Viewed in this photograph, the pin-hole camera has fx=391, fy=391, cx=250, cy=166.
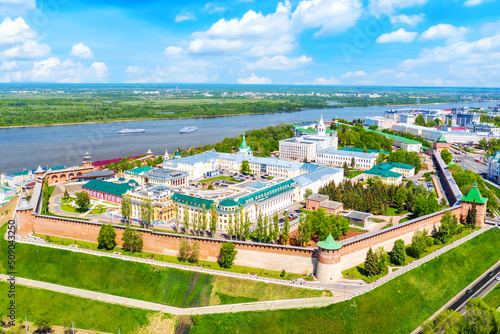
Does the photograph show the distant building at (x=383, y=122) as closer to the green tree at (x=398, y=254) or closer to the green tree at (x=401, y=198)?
the green tree at (x=401, y=198)

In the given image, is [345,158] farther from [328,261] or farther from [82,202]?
[82,202]

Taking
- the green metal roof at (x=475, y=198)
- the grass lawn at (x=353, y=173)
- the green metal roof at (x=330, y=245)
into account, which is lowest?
the grass lawn at (x=353, y=173)

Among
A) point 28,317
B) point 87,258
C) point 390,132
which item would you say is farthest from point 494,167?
point 28,317

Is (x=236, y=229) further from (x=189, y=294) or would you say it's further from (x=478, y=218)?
(x=478, y=218)

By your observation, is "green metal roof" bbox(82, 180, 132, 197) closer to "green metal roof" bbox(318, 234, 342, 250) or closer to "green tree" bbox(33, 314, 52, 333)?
"green tree" bbox(33, 314, 52, 333)

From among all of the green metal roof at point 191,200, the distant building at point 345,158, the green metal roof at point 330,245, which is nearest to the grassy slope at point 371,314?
the green metal roof at point 330,245

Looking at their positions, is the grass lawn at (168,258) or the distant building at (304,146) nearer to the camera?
the grass lawn at (168,258)

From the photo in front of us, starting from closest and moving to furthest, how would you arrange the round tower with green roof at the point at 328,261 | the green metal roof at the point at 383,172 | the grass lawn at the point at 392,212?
the round tower with green roof at the point at 328,261 < the grass lawn at the point at 392,212 < the green metal roof at the point at 383,172
